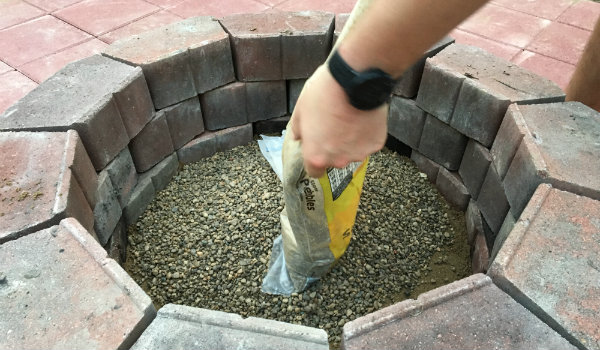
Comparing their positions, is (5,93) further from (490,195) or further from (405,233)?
(490,195)

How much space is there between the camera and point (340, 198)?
2139 millimetres

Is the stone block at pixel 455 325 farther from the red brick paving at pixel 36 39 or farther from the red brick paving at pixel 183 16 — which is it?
the red brick paving at pixel 36 39

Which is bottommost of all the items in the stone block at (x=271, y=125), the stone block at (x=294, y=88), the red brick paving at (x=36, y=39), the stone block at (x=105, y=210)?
the stone block at (x=271, y=125)

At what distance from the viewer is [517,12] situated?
3.93 metres

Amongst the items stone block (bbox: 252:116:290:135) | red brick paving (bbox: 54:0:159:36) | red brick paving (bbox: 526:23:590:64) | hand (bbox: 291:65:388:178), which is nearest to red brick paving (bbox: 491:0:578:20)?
red brick paving (bbox: 526:23:590:64)

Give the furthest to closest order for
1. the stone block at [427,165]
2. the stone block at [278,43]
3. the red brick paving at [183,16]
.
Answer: the red brick paving at [183,16], the stone block at [427,165], the stone block at [278,43]

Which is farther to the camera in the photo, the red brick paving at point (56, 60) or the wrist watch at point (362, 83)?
the red brick paving at point (56, 60)

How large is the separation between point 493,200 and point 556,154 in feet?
1.57

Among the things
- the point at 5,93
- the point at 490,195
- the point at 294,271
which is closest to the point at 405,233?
the point at 490,195

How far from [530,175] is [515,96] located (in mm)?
576

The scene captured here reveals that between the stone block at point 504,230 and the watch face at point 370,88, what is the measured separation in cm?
148

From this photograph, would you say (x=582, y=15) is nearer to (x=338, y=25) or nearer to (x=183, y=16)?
(x=338, y=25)

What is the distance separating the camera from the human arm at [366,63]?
2.84 ft

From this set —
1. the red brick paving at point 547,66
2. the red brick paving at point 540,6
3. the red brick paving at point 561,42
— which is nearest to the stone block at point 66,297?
the red brick paving at point 547,66
